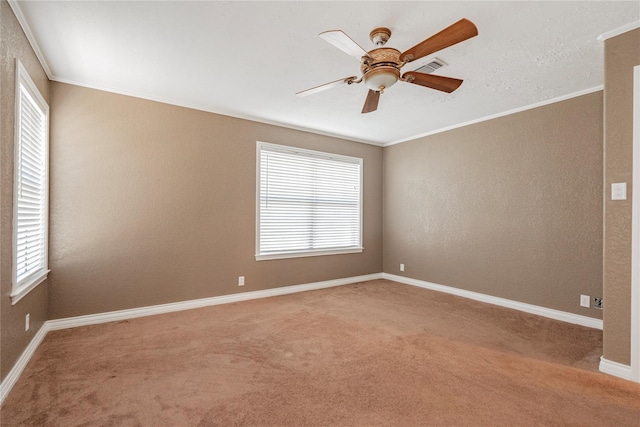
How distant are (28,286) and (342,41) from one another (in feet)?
9.75

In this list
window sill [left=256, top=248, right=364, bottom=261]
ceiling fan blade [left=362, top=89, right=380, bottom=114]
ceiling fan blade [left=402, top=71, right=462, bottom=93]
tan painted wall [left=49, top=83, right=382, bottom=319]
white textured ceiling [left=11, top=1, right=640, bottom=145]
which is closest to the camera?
white textured ceiling [left=11, top=1, right=640, bottom=145]

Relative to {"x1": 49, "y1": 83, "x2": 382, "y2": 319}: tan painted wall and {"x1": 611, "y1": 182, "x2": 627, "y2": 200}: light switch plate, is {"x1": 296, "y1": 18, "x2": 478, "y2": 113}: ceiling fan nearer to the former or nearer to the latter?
{"x1": 611, "y1": 182, "x2": 627, "y2": 200}: light switch plate

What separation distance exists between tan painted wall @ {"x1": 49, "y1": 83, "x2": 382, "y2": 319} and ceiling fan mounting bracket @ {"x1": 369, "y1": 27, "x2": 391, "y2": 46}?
2.46 meters

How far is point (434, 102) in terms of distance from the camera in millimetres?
3631

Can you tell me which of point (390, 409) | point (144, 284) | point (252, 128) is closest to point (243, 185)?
point (252, 128)

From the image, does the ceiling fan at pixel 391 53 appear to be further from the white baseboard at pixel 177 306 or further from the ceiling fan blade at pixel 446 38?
the white baseboard at pixel 177 306

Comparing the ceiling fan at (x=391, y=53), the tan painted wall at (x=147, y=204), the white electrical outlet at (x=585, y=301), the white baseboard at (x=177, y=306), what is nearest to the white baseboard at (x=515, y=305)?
the white electrical outlet at (x=585, y=301)

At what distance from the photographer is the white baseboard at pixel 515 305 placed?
3.28 meters

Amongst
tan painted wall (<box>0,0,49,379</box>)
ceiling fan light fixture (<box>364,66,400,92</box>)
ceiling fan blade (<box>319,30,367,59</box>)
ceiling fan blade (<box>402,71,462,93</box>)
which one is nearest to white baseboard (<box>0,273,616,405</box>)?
tan painted wall (<box>0,0,49,379</box>)

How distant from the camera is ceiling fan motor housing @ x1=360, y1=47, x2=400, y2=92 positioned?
6.93 ft

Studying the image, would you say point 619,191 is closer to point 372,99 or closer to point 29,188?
point 372,99

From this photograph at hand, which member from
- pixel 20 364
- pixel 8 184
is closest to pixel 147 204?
pixel 8 184

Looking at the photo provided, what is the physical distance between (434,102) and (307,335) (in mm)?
3016

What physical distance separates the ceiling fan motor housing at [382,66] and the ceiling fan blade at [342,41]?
0.11m
